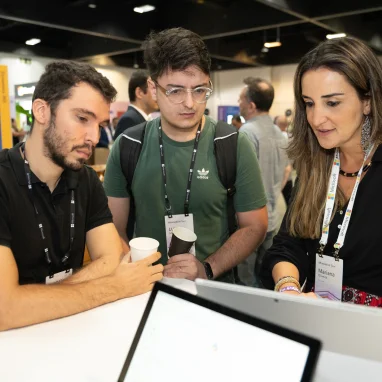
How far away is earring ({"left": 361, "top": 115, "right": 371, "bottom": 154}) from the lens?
148 cm

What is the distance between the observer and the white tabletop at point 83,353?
983 millimetres

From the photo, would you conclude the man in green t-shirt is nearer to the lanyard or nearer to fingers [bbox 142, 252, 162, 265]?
fingers [bbox 142, 252, 162, 265]

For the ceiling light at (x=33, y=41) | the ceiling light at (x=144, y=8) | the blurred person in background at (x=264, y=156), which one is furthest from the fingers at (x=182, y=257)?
the ceiling light at (x=33, y=41)

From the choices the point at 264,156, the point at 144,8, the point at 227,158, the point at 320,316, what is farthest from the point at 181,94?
the point at 144,8

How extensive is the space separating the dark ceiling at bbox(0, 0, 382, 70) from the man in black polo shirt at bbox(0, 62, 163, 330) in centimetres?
410

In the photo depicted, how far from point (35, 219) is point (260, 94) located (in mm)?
2762

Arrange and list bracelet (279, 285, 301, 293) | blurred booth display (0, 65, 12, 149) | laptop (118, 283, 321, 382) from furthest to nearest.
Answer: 1. blurred booth display (0, 65, 12, 149)
2. bracelet (279, 285, 301, 293)
3. laptop (118, 283, 321, 382)

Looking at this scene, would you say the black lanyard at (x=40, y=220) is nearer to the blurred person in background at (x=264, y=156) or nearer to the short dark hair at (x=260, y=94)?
the blurred person in background at (x=264, y=156)

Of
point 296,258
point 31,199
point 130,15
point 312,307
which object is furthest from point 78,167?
point 130,15

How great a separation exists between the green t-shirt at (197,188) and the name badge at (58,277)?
1.48ft

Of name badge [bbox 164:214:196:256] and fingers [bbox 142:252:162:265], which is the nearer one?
fingers [bbox 142:252:162:265]

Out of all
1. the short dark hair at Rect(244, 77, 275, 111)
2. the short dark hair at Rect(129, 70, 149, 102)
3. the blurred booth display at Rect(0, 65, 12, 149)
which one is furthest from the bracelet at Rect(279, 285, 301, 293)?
the short dark hair at Rect(129, 70, 149, 102)

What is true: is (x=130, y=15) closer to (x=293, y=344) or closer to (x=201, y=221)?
(x=201, y=221)

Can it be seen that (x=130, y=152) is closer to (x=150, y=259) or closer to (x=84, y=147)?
(x=84, y=147)
